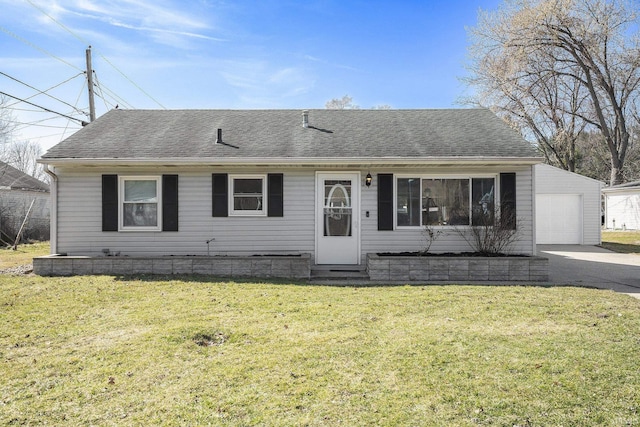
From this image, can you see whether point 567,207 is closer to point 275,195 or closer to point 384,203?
point 384,203

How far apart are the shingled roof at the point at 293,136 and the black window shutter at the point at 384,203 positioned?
618 mm

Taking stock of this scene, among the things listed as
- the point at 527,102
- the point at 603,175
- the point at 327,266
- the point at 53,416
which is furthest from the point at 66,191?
the point at 603,175

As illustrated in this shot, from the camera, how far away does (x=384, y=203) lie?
9211 mm

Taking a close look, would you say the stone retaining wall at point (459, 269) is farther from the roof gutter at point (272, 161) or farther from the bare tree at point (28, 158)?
the bare tree at point (28, 158)

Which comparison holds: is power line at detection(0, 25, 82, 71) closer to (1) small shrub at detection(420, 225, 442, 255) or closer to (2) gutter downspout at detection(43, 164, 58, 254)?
(2) gutter downspout at detection(43, 164, 58, 254)

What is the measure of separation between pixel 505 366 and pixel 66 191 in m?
9.61

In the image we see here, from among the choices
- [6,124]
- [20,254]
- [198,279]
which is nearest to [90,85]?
[20,254]

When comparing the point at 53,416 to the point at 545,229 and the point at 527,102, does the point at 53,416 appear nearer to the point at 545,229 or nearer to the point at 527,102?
the point at 545,229

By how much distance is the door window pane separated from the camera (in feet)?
30.6

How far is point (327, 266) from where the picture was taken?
9141mm

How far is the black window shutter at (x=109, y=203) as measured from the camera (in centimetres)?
917

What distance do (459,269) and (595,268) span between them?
4.39 m

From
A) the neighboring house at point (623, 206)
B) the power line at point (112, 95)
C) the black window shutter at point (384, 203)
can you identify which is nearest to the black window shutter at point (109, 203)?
the black window shutter at point (384, 203)

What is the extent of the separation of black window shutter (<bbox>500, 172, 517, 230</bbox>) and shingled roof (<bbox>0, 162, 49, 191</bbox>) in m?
19.0
